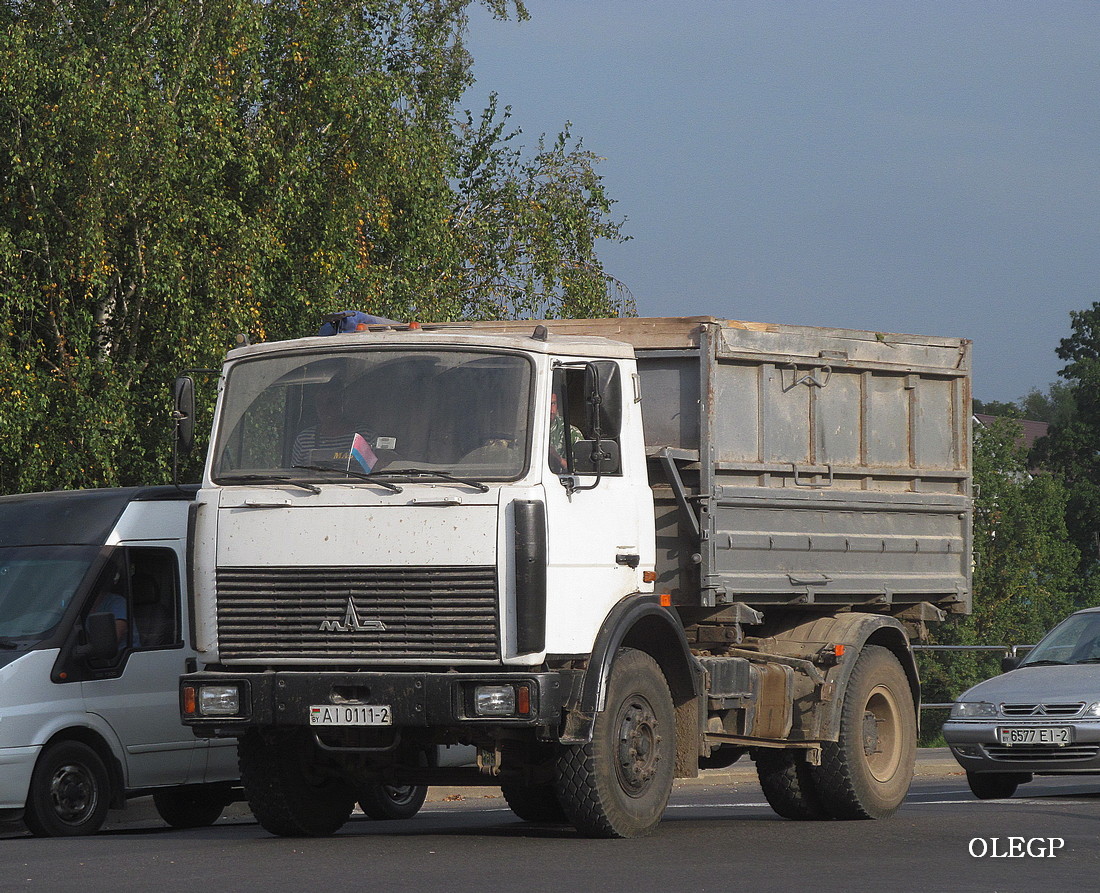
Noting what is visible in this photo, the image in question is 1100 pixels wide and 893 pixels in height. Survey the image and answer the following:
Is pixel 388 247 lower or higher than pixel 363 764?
higher

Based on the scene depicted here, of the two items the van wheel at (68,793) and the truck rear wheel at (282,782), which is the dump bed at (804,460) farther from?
the van wheel at (68,793)

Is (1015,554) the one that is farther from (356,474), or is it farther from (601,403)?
(356,474)

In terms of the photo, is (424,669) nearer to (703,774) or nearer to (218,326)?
(703,774)

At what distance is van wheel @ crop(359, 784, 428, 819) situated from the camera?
13.1 meters

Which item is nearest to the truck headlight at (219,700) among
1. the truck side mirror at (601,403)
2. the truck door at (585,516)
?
the truck door at (585,516)

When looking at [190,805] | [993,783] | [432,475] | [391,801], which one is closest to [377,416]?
[432,475]

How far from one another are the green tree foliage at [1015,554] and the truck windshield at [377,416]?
59.8 meters

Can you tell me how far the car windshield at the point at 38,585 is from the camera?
1217cm

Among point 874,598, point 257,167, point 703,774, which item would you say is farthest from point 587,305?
point 874,598

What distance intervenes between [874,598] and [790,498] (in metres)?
1.31

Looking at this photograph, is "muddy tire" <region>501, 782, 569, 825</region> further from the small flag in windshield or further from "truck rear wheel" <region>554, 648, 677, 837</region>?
the small flag in windshield

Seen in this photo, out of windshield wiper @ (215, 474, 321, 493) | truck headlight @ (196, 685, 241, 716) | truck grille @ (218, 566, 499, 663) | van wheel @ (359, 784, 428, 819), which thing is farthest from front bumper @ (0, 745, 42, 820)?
windshield wiper @ (215, 474, 321, 493)

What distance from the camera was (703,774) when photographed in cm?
1989

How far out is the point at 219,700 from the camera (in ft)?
31.6
